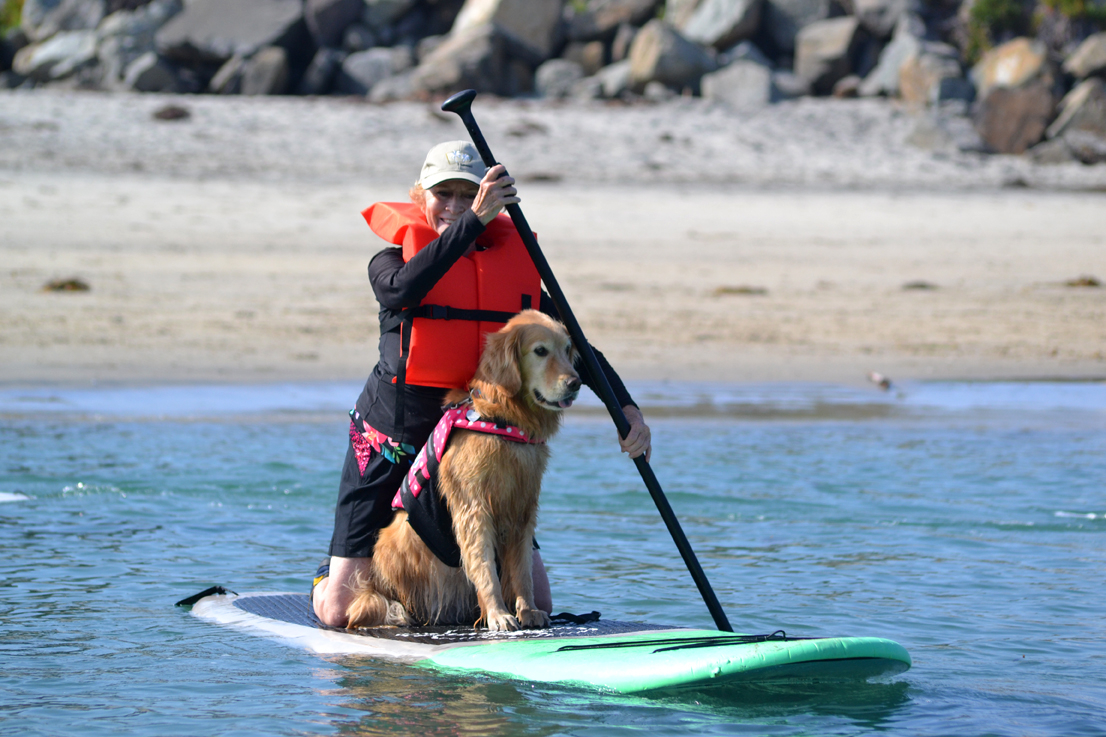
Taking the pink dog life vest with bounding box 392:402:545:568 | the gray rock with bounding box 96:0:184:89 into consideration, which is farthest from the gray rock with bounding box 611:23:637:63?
the pink dog life vest with bounding box 392:402:545:568

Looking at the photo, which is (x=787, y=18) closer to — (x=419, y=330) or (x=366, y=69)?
(x=366, y=69)

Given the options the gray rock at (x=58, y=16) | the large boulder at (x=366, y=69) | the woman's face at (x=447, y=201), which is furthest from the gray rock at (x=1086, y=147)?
the gray rock at (x=58, y=16)

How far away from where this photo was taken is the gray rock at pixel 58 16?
2564 cm

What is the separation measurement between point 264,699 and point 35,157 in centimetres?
1460

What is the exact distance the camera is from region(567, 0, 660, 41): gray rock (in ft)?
80.1

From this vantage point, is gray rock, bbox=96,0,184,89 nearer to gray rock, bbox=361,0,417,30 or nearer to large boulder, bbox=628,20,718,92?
gray rock, bbox=361,0,417,30

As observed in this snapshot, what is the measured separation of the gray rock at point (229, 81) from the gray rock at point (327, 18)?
239 centimetres

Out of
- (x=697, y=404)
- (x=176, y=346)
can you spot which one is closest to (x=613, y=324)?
(x=697, y=404)

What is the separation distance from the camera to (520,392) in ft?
12.6

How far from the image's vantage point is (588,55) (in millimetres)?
23891

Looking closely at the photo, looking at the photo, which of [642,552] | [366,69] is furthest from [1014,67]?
[642,552]

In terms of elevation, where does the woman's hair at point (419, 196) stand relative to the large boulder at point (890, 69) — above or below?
below

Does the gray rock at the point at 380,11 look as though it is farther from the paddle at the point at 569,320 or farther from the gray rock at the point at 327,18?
the paddle at the point at 569,320

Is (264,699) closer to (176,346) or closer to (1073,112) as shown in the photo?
(176,346)
